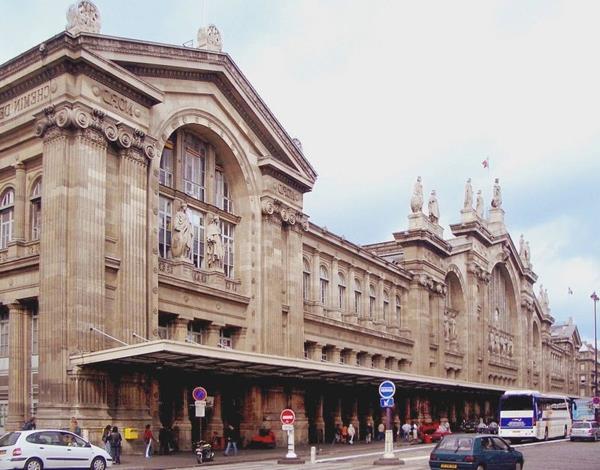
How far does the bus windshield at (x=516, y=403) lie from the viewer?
53812 millimetres

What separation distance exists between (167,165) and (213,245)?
4.85 meters

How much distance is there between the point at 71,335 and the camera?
3422 centimetres

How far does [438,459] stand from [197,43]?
27.7 metres

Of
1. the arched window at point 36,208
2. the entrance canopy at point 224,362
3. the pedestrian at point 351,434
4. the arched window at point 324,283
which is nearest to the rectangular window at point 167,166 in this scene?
the arched window at point 36,208

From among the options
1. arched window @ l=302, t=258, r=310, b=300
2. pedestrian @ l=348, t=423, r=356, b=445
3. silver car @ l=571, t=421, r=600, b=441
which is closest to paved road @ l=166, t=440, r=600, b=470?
pedestrian @ l=348, t=423, r=356, b=445

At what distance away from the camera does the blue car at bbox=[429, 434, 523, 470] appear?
2508 cm

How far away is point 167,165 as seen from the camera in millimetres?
43062

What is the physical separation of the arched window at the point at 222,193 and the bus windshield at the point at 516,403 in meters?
21.6

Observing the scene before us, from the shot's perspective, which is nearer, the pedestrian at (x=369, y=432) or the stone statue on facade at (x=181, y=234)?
the stone statue on facade at (x=181, y=234)

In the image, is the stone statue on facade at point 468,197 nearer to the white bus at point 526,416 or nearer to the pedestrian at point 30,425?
the white bus at point 526,416

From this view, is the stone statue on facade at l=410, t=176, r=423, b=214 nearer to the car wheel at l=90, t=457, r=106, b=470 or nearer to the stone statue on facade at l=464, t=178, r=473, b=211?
the stone statue on facade at l=464, t=178, r=473, b=211

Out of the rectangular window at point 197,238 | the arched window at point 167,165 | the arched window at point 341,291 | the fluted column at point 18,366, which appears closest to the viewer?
the fluted column at point 18,366

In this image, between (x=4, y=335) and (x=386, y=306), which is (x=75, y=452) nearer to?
(x=4, y=335)

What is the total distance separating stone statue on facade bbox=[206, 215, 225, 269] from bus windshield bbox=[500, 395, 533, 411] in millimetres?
21383
